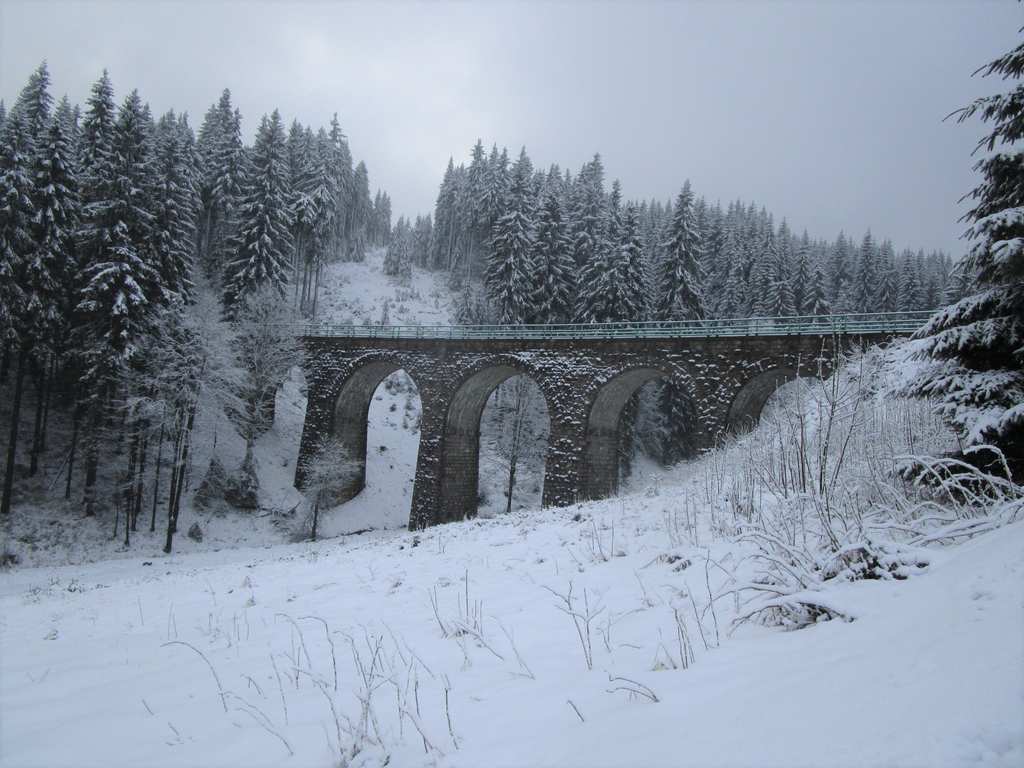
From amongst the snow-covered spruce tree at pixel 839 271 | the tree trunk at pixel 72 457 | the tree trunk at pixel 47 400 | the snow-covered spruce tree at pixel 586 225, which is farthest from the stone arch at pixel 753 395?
the snow-covered spruce tree at pixel 839 271

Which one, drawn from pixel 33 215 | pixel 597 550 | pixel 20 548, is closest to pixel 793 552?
pixel 597 550

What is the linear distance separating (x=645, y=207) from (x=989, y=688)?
81.6 metres

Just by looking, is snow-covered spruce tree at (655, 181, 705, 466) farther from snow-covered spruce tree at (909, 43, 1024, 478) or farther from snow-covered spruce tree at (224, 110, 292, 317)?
snow-covered spruce tree at (909, 43, 1024, 478)

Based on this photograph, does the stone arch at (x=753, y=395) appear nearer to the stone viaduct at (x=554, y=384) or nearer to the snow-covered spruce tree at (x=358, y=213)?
the stone viaduct at (x=554, y=384)

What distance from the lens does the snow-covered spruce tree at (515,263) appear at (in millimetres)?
36250

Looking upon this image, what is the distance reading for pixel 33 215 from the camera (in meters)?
21.2

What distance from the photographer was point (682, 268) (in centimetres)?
3359

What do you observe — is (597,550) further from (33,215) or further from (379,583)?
(33,215)

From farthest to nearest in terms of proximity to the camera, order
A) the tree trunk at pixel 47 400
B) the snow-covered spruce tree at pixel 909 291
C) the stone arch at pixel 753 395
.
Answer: the snow-covered spruce tree at pixel 909 291, the tree trunk at pixel 47 400, the stone arch at pixel 753 395

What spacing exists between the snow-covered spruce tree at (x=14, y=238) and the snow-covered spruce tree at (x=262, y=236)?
32.8ft

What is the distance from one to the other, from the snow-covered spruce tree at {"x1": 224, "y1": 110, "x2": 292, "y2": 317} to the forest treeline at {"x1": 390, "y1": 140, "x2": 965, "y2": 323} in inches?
545

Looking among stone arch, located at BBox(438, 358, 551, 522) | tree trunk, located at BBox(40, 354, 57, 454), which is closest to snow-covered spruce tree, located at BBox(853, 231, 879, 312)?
stone arch, located at BBox(438, 358, 551, 522)

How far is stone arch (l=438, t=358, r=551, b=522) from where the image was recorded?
84.7ft

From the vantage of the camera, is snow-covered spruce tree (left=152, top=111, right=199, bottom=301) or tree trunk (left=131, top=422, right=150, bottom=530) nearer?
tree trunk (left=131, top=422, right=150, bottom=530)
